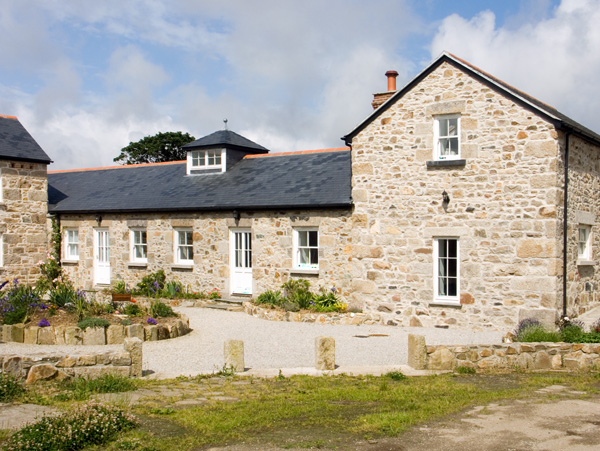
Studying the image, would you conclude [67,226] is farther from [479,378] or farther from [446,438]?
[446,438]

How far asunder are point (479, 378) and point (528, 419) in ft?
8.62

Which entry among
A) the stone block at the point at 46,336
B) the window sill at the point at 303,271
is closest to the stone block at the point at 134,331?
the stone block at the point at 46,336

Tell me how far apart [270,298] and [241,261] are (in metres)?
2.04

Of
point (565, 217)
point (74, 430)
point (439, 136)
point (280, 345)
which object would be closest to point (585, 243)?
point (565, 217)

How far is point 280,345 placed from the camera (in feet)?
42.9

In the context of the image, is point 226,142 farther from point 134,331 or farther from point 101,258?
point 134,331

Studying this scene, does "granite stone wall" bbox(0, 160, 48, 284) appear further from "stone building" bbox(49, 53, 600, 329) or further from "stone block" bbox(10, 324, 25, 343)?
"stone block" bbox(10, 324, 25, 343)

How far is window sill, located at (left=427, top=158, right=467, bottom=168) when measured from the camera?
49.6 feet

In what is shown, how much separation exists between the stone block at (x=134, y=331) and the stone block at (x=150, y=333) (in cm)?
16

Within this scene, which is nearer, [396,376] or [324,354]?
[396,376]

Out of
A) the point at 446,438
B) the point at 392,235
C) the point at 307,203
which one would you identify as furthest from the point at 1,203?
the point at 446,438

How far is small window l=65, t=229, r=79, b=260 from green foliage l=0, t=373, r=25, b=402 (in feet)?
50.9

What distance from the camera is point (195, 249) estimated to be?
65.9 ft

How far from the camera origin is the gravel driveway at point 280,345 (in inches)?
424
